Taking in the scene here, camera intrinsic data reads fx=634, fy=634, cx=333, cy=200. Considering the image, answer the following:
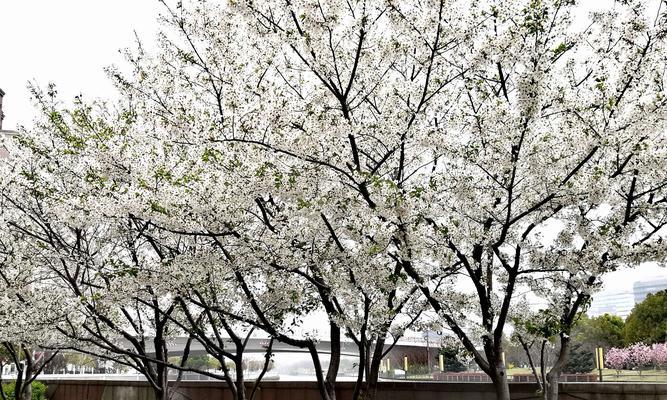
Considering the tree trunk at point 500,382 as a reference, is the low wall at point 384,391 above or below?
below

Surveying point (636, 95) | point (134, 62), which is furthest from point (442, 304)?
point (134, 62)

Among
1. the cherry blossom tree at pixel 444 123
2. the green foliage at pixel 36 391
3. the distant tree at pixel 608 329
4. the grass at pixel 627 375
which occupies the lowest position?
the green foliage at pixel 36 391

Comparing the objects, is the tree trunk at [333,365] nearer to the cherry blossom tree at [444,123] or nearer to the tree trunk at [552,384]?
the cherry blossom tree at [444,123]

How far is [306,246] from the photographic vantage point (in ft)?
26.2

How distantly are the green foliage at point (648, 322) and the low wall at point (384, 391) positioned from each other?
23.9m

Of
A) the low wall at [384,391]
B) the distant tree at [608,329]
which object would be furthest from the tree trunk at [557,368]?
the distant tree at [608,329]

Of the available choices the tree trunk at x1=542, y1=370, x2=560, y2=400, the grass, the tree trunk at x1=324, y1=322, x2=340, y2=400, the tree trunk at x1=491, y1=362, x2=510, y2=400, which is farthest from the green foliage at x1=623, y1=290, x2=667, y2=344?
the tree trunk at x1=491, y1=362, x2=510, y2=400

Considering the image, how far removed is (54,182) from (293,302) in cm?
440

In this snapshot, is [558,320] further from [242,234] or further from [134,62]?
[134,62]

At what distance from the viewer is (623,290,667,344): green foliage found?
32.2m

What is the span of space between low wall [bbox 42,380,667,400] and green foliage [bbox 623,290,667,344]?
23901 millimetres

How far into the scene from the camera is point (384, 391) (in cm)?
1299

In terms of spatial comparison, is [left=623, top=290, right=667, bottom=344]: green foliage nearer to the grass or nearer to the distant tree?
the distant tree

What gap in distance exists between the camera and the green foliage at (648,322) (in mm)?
32219
